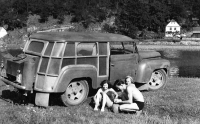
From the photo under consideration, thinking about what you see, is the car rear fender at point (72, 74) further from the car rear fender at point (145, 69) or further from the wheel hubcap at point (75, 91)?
the car rear fender at point (145, 69)

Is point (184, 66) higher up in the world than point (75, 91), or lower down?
lower down

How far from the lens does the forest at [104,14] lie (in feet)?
347

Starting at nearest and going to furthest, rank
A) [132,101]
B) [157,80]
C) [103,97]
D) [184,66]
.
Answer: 1. [132,101]
2. [103,97]
3. [157,80]
4. [184,66]

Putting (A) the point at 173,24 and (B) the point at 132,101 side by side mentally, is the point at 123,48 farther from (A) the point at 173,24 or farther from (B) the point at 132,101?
(A) the point at 173,24

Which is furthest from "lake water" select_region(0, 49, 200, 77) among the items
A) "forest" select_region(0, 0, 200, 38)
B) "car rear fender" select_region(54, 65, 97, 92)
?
"forest" select_region(0, 0, 200, 38)

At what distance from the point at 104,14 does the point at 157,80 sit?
102963 millimetres

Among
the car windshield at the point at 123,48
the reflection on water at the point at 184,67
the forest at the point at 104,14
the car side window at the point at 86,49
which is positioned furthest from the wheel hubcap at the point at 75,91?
the forest at the point at 104,14

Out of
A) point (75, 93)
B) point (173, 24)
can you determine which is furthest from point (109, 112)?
point (173, 24)

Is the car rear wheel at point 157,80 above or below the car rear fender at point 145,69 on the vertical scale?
below

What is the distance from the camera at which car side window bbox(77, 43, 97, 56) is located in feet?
27.4

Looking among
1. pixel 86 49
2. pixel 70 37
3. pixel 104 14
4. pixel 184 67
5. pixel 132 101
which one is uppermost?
pixel 104 14

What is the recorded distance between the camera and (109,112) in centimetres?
780

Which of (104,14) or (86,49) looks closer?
(86,49)

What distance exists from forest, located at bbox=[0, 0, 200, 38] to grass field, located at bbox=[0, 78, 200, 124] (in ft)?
300
